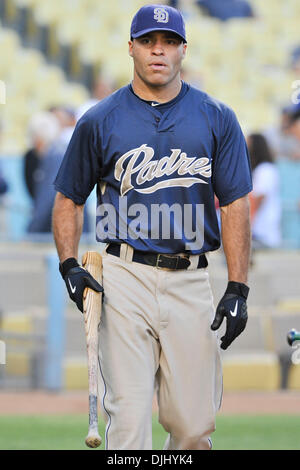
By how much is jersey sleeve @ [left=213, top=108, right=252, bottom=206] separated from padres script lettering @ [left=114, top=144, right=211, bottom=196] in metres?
0.13

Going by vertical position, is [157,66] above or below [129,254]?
above

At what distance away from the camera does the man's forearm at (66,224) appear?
416 centimetres

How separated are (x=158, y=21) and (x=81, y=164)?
25.6 inches

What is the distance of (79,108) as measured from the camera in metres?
12.2

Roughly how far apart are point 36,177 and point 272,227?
2.62m

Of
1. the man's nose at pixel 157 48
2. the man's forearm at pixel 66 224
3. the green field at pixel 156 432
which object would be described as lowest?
the green field at pixel 156 432

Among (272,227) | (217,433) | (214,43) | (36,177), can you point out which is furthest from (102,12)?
(217,433)

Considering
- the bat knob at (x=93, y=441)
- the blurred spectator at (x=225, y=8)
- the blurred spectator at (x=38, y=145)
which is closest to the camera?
the bat knob at (x=93, y=441)

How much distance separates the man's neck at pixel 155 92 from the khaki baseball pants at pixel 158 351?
620mm

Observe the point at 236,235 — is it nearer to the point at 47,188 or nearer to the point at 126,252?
the point at 126,252

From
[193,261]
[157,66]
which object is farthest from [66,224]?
[157,66]

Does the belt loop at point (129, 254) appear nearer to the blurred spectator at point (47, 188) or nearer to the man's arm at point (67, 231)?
the man's arm at point (67, 231)

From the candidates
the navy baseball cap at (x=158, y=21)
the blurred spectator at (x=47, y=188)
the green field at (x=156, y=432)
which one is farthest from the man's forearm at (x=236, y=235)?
the blurred spectator at (x=47, y=188)

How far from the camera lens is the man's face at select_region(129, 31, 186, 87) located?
4.00 m
